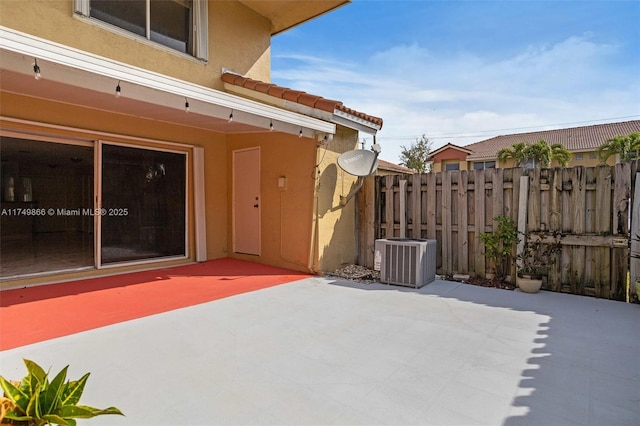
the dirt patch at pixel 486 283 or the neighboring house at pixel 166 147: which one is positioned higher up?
the neighboring house at pixel 166 147

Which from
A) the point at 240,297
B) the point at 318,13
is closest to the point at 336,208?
the point at 240,297

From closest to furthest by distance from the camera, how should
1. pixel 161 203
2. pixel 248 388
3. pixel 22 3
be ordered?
1. pixel 248 388
2. pixel 22 3
3. pixel 161 203

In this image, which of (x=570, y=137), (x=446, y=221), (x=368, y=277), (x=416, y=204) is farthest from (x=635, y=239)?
(x=570, y=137)

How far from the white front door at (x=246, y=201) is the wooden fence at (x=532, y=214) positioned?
105 inches

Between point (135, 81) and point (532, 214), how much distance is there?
269 inches

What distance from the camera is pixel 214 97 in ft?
18.6

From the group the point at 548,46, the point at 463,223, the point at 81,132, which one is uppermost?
the point at 548,46

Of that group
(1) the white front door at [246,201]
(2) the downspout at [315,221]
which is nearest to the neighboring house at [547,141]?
(1) the white front door at [246,201]

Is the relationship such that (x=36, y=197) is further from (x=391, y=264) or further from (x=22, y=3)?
(x=391, y=264)

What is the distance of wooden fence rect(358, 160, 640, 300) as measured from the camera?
5715 mm

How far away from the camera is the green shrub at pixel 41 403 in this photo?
167cm

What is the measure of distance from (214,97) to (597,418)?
5.86m

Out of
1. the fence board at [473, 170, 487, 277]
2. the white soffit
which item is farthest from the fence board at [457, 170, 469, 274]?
the white soffit

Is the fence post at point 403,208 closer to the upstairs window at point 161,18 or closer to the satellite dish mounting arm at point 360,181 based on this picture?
the satellite dish mounting arm at point 360,181
